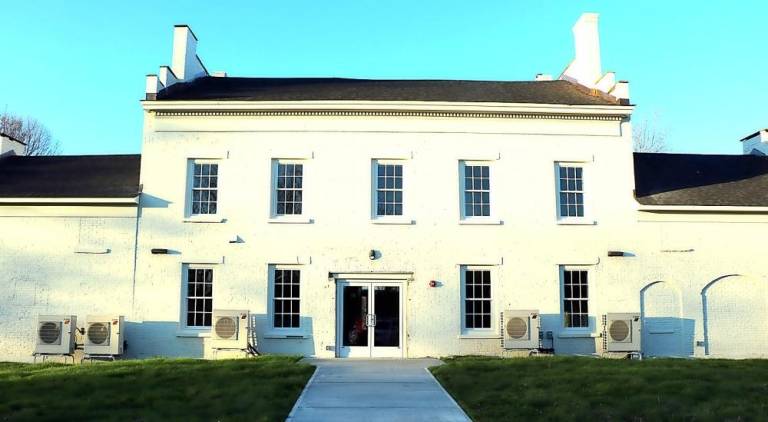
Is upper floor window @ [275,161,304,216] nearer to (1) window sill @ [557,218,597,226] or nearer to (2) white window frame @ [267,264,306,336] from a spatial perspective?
(2) white window frame @ [267,264,306,336]

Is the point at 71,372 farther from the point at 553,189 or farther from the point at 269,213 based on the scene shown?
the point at 553,189

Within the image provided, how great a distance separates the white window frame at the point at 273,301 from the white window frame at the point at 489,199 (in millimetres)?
4779

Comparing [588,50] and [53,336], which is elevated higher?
[588,50]

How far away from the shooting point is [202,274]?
61.6 feet

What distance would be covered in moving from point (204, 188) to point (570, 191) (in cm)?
1057

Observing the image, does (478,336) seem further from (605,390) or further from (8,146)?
(8,146)

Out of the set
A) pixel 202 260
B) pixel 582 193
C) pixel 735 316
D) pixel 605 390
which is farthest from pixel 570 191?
pixel 202 260

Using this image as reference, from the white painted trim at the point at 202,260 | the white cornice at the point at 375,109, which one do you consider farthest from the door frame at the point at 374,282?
the white cornice at the point at 375,109

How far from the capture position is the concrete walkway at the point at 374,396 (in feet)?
34.4

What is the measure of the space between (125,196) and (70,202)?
1.50 m

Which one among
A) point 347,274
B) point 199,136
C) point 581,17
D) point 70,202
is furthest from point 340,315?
point 581,17

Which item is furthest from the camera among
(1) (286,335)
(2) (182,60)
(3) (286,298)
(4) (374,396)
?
(2) (182,60)

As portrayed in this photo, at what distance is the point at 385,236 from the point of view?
61.5 feet

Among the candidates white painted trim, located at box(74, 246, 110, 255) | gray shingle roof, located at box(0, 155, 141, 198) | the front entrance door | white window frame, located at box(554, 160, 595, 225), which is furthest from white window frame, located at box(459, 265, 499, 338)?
white painted trim, located at box(74, 246, 110, 255)
